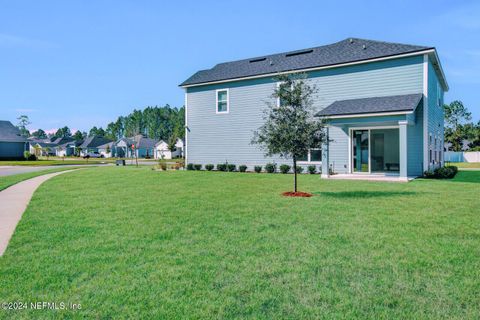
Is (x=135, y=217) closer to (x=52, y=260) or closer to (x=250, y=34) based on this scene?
(x=52, y=260)

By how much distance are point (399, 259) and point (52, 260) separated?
516 centimetres

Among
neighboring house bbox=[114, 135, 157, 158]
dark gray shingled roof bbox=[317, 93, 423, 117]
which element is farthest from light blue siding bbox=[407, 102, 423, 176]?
neighboring house bbox=[114, 135, 157, 158]

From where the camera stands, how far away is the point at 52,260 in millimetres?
4730

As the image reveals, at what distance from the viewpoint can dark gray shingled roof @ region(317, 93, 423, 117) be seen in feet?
Result: 51.1

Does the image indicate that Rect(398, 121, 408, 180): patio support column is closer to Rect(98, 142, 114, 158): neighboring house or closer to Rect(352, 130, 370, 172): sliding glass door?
Rect(352, 130, 370, 172): sliding glass door

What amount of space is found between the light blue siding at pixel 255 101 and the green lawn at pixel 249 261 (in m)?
9.89

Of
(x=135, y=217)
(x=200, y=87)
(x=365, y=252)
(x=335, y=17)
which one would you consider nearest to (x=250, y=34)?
(x=335, y=17)

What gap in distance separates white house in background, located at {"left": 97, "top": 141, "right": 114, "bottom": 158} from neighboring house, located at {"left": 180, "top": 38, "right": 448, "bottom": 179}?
69309 millimetres

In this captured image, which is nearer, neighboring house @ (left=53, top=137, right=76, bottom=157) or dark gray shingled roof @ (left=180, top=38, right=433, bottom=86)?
dark gray shingled roof @ (left=180, top=38, right=433, bottom=86)

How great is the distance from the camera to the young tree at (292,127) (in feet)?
36.4

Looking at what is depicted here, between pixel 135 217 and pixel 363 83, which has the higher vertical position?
pixel 363 83

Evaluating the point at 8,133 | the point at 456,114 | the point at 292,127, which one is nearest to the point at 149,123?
the point at 8,133

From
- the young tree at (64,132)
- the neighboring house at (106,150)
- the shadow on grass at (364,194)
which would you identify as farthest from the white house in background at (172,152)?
the young tree at (64,132)

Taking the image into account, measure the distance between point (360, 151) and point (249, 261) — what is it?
16123 mm
